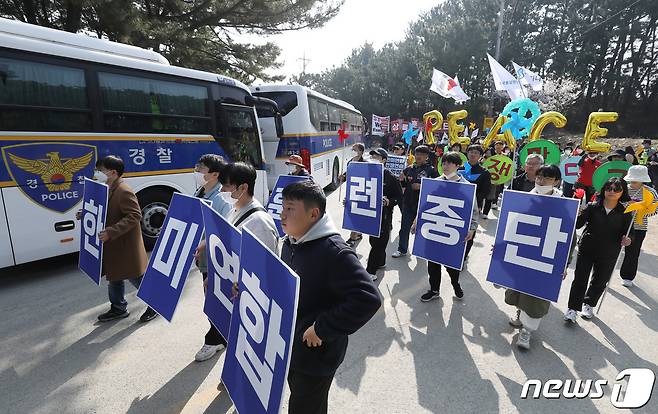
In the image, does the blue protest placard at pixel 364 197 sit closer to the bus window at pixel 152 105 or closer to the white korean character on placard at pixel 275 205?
the white korean character on placard at pixel 275 205

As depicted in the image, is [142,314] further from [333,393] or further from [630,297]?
[630,297]

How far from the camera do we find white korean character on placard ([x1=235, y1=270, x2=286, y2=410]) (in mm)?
1501

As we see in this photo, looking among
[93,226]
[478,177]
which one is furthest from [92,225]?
[478,177]

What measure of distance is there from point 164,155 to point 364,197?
3.25 m

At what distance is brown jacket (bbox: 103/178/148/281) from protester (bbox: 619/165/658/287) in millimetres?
5039

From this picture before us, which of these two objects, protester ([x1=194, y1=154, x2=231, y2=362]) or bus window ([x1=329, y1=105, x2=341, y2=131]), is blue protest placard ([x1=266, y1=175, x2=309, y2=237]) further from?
bus window ([x1=329, y1=105, x2=341, y2=131])

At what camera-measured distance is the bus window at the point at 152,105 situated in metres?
4.97

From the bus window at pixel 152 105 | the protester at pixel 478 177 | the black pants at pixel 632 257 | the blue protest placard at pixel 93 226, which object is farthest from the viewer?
the protester at pixel 478 177

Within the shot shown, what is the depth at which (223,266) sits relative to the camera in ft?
7.31

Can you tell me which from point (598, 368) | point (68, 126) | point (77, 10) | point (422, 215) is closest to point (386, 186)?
point (422, 215)

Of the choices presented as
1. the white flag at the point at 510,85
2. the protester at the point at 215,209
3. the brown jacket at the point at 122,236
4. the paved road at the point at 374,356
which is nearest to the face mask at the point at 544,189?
the paved road at the point at 374,356

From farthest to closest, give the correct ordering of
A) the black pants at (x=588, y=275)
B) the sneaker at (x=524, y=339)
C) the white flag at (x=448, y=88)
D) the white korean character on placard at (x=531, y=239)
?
the white flag at (x=448, y=88) < the black pants at (x=588, y=275) < the sneaker at (x=524, y=339) < the white korean character on placard at (x=531, y=239)

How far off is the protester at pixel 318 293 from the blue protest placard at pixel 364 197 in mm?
3061

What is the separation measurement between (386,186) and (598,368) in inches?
116
